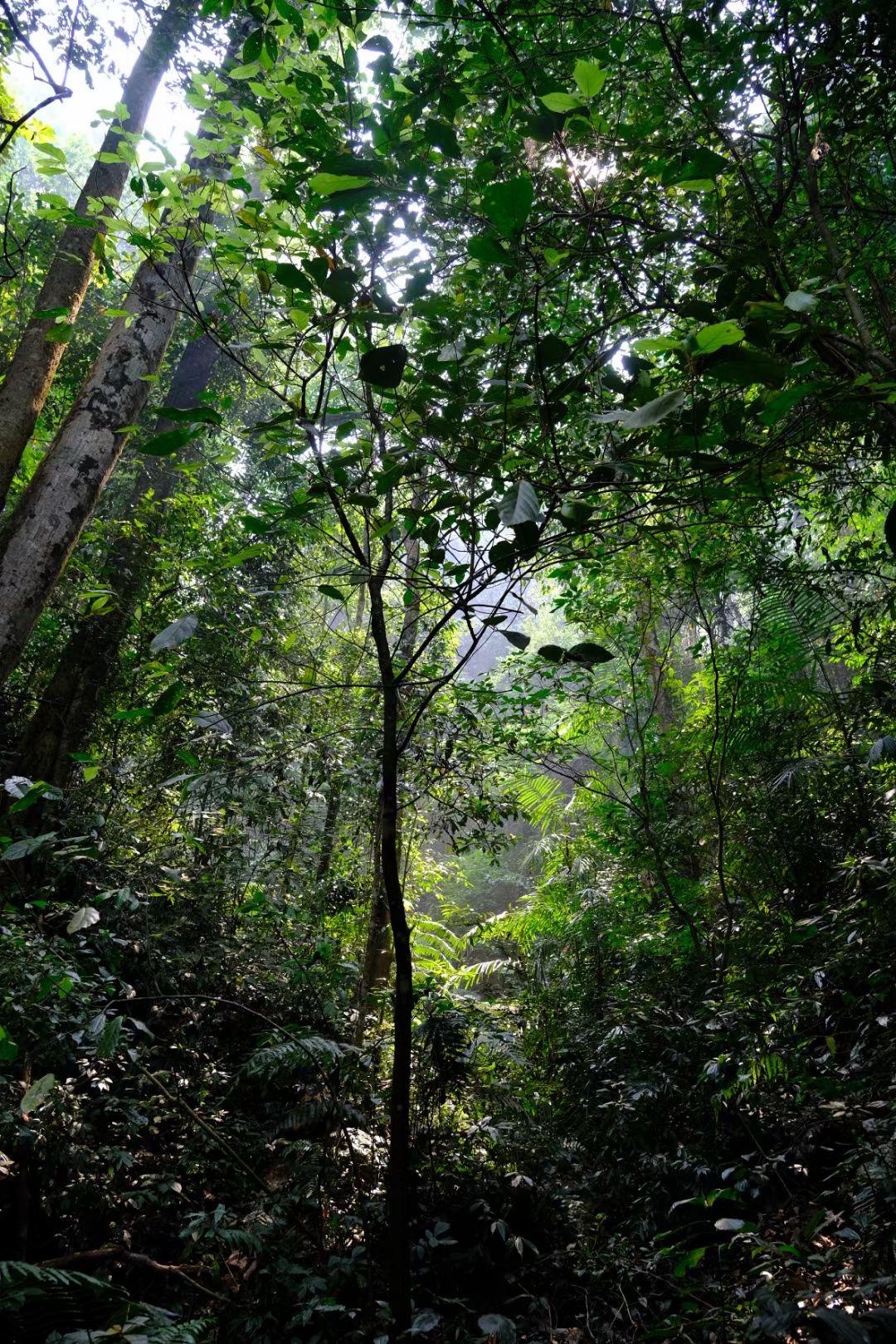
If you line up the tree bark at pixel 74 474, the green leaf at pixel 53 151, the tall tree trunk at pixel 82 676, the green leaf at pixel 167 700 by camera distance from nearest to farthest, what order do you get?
1. the green leaf at pixel 167 700
2. the green leaf at pixel 53 151
3. the tree bark at pixel 74 474
4. the tall tree trunk at pixel 82 676

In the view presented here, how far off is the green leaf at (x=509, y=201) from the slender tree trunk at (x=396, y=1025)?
640 millimetres

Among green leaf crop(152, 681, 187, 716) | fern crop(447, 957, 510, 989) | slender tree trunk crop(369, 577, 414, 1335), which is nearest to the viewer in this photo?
green leaf crop(152, 681, 187, 716)

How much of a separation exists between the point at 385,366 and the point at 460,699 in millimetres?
3653

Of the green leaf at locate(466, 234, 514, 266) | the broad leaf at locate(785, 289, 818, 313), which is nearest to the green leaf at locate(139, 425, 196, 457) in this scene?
the green leaf at locate(466, 234, 514, 266)

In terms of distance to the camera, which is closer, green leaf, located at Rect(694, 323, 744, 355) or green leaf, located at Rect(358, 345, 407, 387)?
green leaf, located at Rect(694, 323, 744, 355)

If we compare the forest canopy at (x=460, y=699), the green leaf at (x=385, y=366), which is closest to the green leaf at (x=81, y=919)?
the forest canopy at (x=460, y=699)

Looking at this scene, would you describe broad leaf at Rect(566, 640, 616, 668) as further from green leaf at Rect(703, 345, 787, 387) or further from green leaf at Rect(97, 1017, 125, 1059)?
green leaf at Rect(97, 1017, 125, 1059)

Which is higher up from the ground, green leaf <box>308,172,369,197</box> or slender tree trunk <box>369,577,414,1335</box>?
green leaf <box>308,172,369,197</box>

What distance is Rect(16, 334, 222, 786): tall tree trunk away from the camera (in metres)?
4.89

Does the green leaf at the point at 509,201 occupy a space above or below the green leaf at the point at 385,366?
above

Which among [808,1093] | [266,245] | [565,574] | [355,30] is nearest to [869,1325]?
[565,574]

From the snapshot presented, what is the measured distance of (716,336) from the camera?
2.75ft

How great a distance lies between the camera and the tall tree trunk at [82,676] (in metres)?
4.89

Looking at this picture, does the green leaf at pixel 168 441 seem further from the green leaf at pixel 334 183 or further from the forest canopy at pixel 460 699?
the green leaf at pixel 334 183
